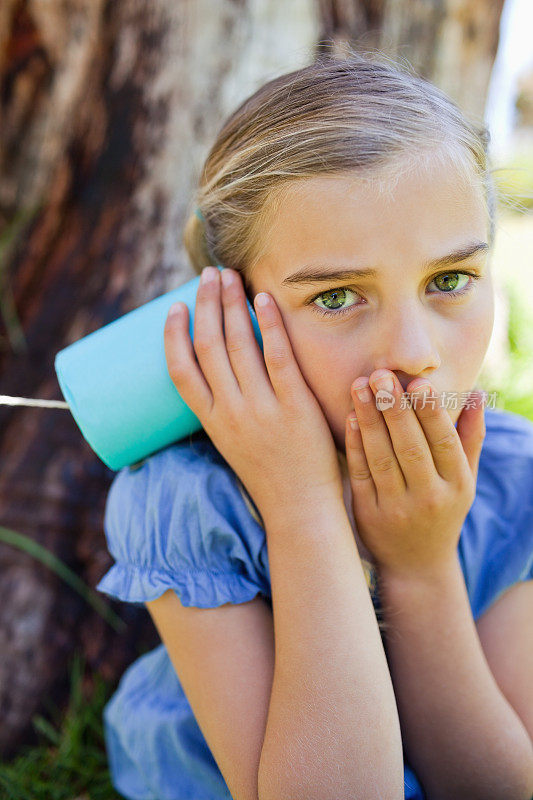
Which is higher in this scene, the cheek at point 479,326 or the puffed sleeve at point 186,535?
the cheek at point 479,326

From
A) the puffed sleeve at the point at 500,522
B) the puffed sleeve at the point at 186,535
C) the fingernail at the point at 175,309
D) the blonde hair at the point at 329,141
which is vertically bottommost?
the puffed sleeve at the point at 500,522

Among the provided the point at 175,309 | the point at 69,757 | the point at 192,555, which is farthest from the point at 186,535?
the point at 69,757

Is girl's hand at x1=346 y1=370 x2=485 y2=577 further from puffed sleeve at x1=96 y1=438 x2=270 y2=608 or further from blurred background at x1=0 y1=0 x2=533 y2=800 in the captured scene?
blurred background at x1=0 y1=0 x2=533 y2=800

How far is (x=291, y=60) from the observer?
249 cm

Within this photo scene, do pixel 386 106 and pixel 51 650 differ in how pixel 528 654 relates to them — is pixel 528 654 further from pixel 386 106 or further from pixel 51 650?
pixel 51 650

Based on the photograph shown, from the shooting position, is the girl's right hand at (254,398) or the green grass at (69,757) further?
the green grass at (69,757)

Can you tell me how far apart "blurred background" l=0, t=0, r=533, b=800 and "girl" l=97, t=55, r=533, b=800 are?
782mm

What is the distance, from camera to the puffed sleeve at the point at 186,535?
5.10 feet

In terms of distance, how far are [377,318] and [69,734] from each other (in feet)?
5.89

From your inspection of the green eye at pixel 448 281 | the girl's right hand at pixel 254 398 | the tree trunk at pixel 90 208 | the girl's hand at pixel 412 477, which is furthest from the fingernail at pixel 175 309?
the tree trunk at pixel 90 208

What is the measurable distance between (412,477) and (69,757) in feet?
5.10

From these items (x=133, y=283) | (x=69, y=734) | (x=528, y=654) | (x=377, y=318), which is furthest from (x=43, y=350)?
(x=528, y=654)

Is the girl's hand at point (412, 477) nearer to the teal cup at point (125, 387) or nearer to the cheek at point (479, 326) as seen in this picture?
the cheek at point (479, 326)

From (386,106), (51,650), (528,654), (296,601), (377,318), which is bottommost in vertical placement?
(51,650)
